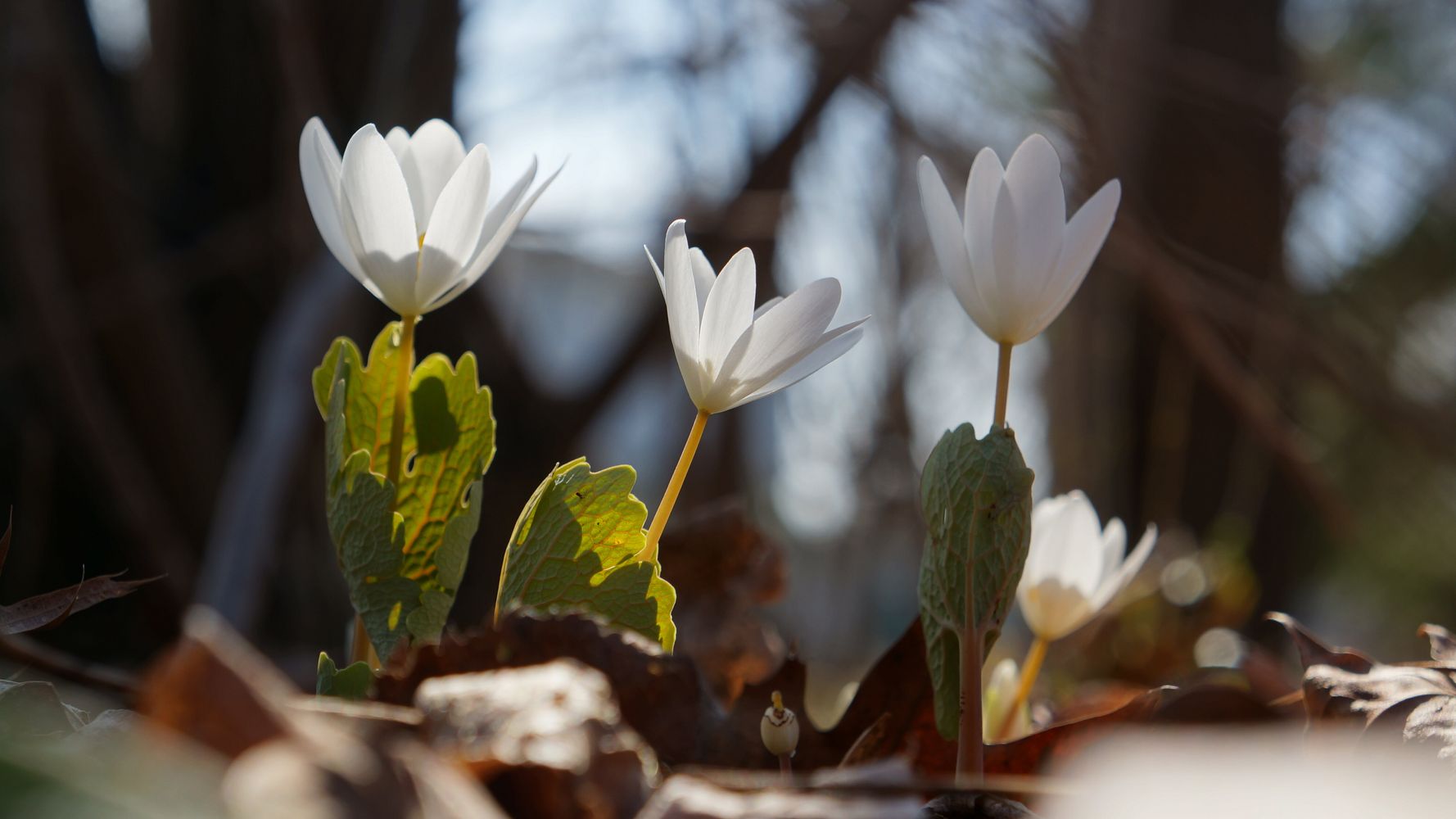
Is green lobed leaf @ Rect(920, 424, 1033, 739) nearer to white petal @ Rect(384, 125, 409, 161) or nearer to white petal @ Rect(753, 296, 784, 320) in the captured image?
white petal @ Rect(753, 296, 784, 320)

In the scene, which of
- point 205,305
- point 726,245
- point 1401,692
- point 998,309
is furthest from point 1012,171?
point 205,305

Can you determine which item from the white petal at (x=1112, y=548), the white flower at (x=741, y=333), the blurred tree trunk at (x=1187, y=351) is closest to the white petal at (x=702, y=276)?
the white flower at (x=741, y=333)

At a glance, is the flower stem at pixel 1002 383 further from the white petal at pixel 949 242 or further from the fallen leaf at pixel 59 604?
the fallen leaf at pixel 59 604

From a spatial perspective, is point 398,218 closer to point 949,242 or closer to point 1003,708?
point 949,242

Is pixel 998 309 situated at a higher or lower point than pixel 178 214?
lower

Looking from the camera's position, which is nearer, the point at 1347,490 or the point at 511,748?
the point at 511,748

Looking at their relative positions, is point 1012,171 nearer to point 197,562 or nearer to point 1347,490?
point 197,562
